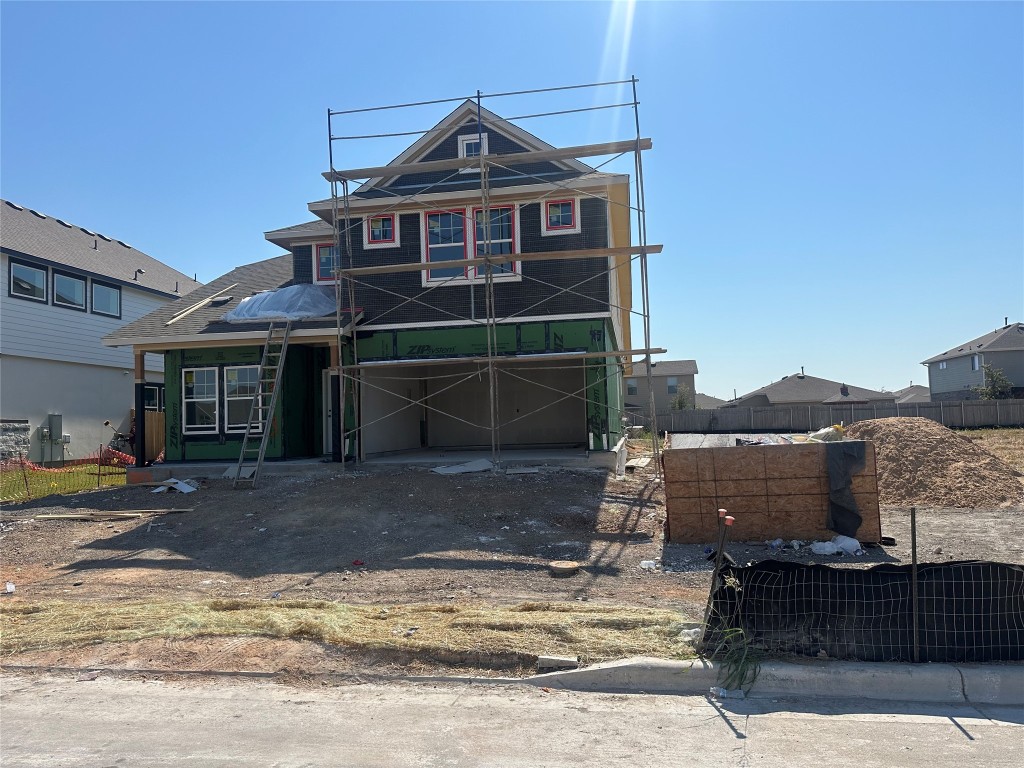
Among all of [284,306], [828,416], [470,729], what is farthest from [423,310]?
[828,416]

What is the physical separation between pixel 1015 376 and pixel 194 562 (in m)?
51.3

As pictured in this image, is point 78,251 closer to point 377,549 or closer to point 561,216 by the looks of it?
point 561,216

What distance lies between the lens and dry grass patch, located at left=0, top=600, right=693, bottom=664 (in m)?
5.90

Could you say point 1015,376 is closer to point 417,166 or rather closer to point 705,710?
point 417,166

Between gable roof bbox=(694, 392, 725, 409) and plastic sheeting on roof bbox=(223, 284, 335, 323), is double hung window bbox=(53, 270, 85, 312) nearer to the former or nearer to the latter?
plastic sheeting on roof bbox=(223, 284, 335, 323)

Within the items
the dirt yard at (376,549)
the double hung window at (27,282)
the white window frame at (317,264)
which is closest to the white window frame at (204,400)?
the dirt yard at (376,549)

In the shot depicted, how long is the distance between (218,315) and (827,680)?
15721 mm

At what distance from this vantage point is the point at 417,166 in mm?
15094

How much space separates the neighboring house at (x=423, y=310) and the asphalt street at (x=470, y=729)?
1020 cm

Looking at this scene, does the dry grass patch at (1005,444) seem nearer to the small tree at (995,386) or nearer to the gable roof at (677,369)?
the small tree at (995,386)

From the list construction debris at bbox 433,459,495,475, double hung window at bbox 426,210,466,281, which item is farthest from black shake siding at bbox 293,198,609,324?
construction debris at bbox 433,459,495,475

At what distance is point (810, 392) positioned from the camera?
61.3m

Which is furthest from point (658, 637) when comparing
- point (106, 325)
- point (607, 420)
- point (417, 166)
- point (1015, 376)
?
point (1015, 376)

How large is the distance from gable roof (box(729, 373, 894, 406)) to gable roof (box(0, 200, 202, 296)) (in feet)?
156
